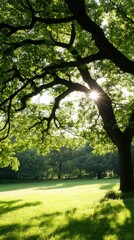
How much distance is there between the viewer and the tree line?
102m

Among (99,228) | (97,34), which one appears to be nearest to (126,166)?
(99,228)

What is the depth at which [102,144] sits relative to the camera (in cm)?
2767

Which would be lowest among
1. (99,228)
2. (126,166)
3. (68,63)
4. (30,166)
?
(99,228)

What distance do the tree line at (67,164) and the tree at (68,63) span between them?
73.8 m

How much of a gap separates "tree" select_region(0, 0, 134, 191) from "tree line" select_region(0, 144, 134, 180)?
2905 inches

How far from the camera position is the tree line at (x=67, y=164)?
336 feet

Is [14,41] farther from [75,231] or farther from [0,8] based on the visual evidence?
[75,231]

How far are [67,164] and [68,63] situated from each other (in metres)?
97.4

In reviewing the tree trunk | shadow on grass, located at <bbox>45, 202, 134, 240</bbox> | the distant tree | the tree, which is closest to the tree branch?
the tree

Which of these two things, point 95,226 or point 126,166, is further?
point 126,166

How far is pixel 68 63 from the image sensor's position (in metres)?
14.3

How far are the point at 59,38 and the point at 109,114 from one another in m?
6.45

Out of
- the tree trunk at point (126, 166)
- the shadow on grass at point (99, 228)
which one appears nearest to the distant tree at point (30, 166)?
the tree trunk at point (126, 166)

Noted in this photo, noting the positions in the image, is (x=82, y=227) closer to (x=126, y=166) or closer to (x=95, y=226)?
(x=95, y=226)
